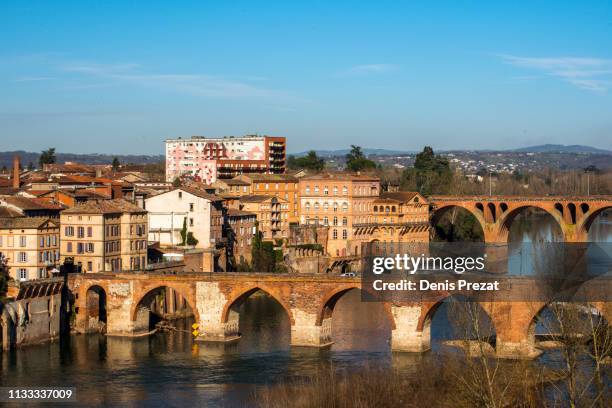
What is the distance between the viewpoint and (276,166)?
12950 centimetres

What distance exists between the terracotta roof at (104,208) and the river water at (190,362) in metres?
7.62

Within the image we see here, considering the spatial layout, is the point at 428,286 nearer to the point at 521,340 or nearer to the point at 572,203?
the point at 521,340

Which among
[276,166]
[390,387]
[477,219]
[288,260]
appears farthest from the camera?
[276,166]

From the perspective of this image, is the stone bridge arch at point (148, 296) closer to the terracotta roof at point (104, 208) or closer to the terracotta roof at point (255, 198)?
the terracotta roof at point (104, 208)

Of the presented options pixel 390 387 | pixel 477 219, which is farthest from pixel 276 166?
pixel 390 387

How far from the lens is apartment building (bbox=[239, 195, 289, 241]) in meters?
93.7

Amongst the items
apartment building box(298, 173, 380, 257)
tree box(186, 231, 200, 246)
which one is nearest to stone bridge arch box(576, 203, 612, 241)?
apartment building box(298, 173, 380, 257)

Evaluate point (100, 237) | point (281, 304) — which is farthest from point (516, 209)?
point (281, 304)

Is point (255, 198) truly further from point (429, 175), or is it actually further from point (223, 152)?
point (429, 175)

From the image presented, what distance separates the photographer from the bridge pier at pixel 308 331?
60844mm

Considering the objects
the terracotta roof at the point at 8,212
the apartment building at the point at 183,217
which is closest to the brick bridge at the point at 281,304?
the terracotta roof at the point at 8,212

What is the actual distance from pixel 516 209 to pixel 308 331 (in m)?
55.4

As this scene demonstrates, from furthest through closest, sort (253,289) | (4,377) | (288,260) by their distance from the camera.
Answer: (288,260)
(253,289)
(4,377)

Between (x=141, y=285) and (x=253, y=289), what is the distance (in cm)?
633
